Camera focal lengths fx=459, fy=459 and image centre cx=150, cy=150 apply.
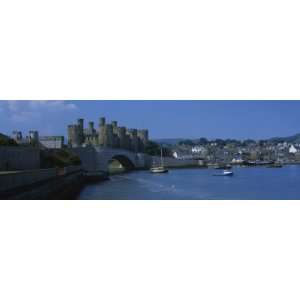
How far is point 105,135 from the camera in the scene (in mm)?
9805

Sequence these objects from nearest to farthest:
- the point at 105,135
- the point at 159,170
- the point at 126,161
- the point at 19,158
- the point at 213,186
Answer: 1. the point at 19,158
2. the point at 213,186
3. the point at 105,135
4. the point at 159,170
5. the point at 126,161

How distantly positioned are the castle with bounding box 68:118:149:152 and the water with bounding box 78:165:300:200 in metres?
0.97

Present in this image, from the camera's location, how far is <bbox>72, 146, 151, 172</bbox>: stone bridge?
11.0 metres

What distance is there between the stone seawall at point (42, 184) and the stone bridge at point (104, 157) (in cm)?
48

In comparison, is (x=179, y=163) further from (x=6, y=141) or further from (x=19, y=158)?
(x=6, y=141)

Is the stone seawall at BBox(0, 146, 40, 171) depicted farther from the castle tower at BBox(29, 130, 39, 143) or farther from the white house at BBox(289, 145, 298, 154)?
the white house at BBox(289, 145, 298, 154)

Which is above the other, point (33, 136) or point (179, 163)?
point (33, 136)

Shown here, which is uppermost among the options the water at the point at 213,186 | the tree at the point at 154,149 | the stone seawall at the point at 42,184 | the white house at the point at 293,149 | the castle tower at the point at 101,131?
the castle tower at the point at 101,131

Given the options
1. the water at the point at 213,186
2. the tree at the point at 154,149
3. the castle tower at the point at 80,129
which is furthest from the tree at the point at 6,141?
the tree at the point at 154,149

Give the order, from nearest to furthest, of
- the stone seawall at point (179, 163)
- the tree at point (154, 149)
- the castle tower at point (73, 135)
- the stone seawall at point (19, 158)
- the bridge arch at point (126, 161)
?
the stone seawall at point (19, 158)
the castle tower at point (73, 135)
the tree at point (154, 149)
the stone seawall at point (179, 163)
the bridge arch at point (126, 161)

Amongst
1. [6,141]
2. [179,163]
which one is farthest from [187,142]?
[6,141]

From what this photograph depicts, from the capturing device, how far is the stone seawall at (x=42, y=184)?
5855 mm

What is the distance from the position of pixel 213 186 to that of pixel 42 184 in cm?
316

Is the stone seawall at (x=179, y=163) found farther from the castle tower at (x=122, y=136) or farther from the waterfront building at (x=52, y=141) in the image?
the waterfront building at (x=52, y=141)
